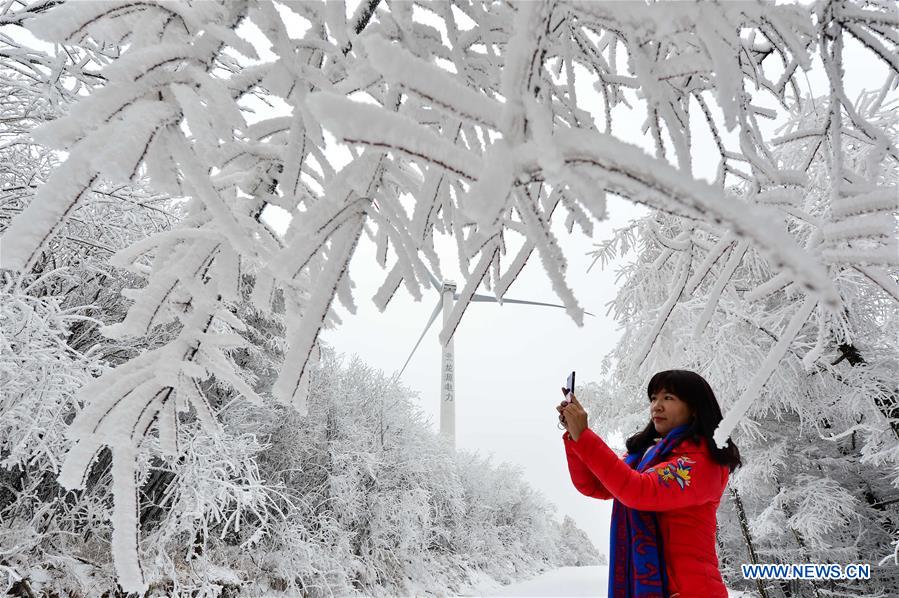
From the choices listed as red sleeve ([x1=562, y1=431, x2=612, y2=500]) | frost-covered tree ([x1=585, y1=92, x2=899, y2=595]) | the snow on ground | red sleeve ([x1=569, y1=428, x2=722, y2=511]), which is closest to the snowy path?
the snow on ground

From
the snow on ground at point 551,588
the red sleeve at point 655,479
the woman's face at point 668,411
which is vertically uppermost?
the woman's face at point 668,411

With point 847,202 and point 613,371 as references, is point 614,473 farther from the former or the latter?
point 613,371

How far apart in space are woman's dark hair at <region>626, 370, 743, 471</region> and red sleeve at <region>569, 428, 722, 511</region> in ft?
0.24

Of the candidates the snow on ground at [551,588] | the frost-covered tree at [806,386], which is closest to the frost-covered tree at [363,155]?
the frost-covered tree at [806,386]

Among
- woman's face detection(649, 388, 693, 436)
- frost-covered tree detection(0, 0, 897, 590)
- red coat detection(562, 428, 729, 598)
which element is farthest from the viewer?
woman's face detection(649, 388, 693, 436)

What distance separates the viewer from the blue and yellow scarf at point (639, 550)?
121 cm

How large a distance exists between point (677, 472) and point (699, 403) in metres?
0.31

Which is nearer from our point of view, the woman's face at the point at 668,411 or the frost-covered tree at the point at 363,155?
the frost-covered tree at the point at 363,155

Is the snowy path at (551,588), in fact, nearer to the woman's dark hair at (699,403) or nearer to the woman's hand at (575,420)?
the woman's dark hair at (699,403)

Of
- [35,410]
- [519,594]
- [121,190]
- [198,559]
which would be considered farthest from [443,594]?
[121,190]

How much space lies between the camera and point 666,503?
3.92 ft

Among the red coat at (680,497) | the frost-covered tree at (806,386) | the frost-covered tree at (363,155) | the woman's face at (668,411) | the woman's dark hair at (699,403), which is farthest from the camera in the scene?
the frost-covered tree at (806,386)

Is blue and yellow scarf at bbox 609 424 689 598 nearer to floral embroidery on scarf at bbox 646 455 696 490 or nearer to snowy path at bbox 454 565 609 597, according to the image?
floral embroidery on scarf at bbox 646 455 696 490

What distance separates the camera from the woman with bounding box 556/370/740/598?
1185mm
